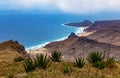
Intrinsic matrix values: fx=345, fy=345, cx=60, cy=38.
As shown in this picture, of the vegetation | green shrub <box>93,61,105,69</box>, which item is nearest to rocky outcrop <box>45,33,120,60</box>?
green shrub <box>93,61,105,69</box>

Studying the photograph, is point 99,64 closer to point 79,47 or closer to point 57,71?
point 57,71

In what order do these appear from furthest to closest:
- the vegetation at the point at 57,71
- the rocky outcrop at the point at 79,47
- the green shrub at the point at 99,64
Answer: the rocky outcrop at the point at 79,47 < the green shrub at the point at 99,64 < the vegetation at the point at 57,71

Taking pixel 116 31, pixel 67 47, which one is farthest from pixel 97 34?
pixel 67 47

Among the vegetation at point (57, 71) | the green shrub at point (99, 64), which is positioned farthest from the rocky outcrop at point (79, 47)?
the vegetation at point (57, 71)

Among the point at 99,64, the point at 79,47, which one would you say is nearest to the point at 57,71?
the point at 99,64

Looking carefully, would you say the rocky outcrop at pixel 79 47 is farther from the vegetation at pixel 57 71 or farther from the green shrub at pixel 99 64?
the vegetation at pixel 57 71

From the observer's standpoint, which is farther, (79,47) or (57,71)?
(79,47)

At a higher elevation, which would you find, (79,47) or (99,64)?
(99,64)

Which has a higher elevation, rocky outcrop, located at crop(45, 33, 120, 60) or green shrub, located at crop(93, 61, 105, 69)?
green shrub, located at crop(93, 61, 105, 69)

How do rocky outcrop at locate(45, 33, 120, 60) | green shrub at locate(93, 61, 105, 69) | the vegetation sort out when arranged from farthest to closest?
rocky outcrop at locate(45, 33, 120, 60) < green shrub at locate(93, 61, 105, 69) < the vegetation

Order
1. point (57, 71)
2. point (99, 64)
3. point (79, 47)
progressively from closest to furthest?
point (57, 71)
point (99, 64)
point (79, 47)

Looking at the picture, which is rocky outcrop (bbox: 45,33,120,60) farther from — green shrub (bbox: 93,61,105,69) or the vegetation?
the vegetation
